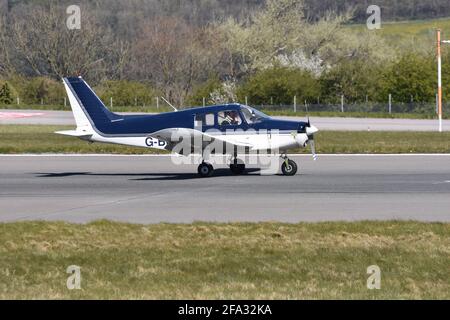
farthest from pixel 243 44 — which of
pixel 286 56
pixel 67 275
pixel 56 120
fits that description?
pixel 67 275

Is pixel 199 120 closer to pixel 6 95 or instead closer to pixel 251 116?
pixel 251 116

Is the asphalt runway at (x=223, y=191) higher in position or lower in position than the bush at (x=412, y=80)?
lower

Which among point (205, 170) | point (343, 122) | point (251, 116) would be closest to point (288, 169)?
point (251, 116)

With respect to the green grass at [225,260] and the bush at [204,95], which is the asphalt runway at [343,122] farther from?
the green grass at [225,260]

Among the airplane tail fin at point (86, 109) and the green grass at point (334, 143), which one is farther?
the green grass at point (334, 143)

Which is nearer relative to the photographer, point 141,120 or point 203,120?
point 203,120

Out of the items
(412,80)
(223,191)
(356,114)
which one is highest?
(412,80)

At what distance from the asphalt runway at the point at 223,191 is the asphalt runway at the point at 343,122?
18.6 metres

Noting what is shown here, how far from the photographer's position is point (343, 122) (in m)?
54.2

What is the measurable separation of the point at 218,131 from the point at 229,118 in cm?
45

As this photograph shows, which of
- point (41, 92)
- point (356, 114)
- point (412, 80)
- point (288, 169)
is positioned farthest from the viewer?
point (41, 92)

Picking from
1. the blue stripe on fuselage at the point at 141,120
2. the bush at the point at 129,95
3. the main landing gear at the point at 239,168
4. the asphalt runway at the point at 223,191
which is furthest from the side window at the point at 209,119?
the bush at the point at 129,95

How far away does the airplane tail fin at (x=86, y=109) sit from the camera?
87.4 feet

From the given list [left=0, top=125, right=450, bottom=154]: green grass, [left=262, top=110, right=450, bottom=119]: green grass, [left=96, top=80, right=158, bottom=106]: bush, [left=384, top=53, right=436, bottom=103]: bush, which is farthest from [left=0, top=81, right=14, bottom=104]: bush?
[left=384, top=53, right=436, bottom=103]: bush
